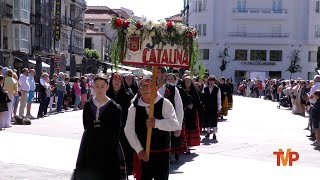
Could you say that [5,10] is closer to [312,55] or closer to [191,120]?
[191,120]

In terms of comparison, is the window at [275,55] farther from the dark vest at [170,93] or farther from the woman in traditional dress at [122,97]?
the woman in traditional dress at [122,97]

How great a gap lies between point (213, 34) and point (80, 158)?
66013mm

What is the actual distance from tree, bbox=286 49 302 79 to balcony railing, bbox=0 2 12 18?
35586 mm

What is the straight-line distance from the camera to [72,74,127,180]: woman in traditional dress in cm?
665

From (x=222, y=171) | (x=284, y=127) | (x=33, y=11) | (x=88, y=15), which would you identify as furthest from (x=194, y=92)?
(x=88, y=15)

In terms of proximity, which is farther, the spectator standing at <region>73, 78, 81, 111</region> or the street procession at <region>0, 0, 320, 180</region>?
the spectator standing at <region>73, 78, 81, 111</region>

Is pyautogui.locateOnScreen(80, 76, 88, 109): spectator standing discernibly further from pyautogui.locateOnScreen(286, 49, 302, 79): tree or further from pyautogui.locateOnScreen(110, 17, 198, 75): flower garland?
pyautogui.locateOnScreen(286, 49, 302, 79): tree

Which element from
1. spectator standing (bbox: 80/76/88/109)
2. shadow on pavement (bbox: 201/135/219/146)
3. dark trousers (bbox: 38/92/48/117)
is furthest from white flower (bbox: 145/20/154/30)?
spectator standing (bbox: 80/76/88/109)

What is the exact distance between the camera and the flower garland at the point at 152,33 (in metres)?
7.68

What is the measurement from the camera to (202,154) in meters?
12.6

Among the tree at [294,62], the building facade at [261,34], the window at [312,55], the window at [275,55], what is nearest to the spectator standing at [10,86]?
the building facade at [261,34]

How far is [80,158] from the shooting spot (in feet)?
22.0

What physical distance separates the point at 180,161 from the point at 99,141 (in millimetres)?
5127

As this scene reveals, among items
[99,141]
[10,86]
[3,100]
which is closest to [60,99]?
[10,86]
